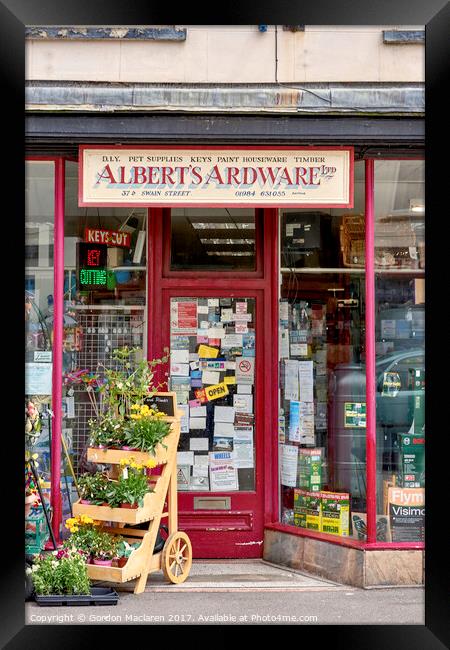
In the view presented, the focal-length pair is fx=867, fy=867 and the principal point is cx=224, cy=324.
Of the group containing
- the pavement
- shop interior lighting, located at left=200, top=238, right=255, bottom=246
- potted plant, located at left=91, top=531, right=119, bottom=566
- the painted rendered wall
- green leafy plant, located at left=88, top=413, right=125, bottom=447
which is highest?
the painted rendered wall

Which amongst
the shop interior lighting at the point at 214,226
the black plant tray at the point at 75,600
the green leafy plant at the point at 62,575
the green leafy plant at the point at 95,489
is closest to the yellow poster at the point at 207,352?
the shop interior lighting at the point at 214,226

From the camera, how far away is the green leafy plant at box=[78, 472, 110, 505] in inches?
266

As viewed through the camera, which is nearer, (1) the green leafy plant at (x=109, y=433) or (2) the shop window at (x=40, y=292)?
(1) the green leafy plant at (x=109, y=433)

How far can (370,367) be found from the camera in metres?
7.43

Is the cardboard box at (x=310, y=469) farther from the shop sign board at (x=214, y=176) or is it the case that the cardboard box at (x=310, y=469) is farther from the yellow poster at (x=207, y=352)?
the shop sign board at (x=214, y=176)

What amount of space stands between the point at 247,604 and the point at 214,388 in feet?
7.15

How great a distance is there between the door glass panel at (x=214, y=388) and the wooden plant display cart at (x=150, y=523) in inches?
34.5

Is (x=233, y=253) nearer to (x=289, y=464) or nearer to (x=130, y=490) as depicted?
(x=289, y=464)

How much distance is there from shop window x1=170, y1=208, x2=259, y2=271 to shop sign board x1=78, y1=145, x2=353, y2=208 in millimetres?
928

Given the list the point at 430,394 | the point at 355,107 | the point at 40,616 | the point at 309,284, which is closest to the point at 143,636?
the point at 40,616

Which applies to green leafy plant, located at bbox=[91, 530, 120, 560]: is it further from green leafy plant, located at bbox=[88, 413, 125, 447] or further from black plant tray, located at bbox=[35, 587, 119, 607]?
green leafy plant, located at bbox=[88, 413, 125, 447]

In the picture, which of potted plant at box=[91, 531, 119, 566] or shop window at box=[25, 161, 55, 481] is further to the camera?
shop window at box=[25, 161, 55, 481]

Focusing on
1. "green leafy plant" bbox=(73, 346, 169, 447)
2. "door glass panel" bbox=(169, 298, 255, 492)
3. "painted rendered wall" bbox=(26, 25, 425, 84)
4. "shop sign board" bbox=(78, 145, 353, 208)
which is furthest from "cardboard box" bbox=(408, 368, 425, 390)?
"painted rendered wall" bbox=(26, 25, 425, 84)

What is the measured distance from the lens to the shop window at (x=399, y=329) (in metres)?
7.50
